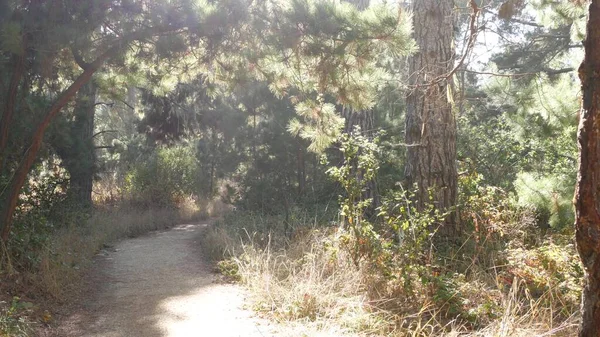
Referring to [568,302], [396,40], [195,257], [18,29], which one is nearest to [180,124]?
[195,257]

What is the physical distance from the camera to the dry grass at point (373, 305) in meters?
4.36

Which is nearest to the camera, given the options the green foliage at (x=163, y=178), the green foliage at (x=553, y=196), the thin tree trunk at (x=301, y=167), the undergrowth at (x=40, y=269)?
the undergrowth at (x=40, y=269)

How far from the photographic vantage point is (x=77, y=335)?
193 inches

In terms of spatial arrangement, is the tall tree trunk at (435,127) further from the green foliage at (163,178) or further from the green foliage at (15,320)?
the green foliage at (163,178)

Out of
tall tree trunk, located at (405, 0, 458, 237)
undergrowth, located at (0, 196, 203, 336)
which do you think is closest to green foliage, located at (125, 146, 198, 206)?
undergrowth, located at (0, 196, 203, 336)

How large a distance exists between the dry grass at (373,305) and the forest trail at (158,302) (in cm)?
36

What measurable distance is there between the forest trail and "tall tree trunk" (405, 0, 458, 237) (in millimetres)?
2735

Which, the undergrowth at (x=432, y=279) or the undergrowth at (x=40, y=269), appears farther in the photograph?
the undergrowth at (x=40, y=269)

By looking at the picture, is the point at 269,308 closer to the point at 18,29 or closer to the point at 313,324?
the point at 313,324

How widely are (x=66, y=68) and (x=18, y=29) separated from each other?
78.4 inches

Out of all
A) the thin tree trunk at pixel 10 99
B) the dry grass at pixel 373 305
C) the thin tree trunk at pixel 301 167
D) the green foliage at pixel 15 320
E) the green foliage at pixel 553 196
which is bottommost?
the dry grass at pixel 373 305

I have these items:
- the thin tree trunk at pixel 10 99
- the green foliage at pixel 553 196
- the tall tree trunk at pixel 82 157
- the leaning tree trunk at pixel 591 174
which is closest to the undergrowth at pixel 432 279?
the green foliage at pixel 553 196

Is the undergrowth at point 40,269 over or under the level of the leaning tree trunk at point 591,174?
under

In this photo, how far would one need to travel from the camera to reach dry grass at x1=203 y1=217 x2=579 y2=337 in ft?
14.3
